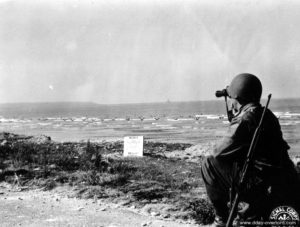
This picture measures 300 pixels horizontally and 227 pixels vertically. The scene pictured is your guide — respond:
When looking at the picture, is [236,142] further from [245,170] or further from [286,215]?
[286,215]

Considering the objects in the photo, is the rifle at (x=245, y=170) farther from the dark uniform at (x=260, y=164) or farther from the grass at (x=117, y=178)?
the grass at (x=117, y=178)

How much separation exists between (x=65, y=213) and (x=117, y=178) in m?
1.72

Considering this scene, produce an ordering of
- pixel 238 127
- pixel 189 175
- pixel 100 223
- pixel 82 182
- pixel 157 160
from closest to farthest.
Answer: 1. pixel 238 127
2. pixel 100 223
3. pixel 82 182
4. pixel 189 175
5. pixel 157 160

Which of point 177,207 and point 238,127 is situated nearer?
point 238,127

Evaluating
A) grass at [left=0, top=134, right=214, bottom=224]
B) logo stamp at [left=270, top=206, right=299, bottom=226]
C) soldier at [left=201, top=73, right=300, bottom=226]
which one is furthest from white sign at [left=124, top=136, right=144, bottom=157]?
logo stamp at [left=270, top=206, right=299, bottom=226]

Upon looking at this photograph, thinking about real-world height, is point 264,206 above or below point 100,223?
above

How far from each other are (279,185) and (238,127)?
68 centimetres

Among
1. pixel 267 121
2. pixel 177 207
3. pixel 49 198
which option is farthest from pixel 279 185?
pixel 49 198

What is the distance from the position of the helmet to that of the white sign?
7748 mm

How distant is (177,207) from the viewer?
6133mm

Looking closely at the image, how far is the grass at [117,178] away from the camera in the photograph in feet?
21.4

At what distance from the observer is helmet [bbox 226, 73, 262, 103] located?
4.31m

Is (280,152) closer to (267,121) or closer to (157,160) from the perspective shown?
(267,121)

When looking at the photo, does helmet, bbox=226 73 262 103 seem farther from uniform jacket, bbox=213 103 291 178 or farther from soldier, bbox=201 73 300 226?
uniform jacket, bbox=213 103 291 178
